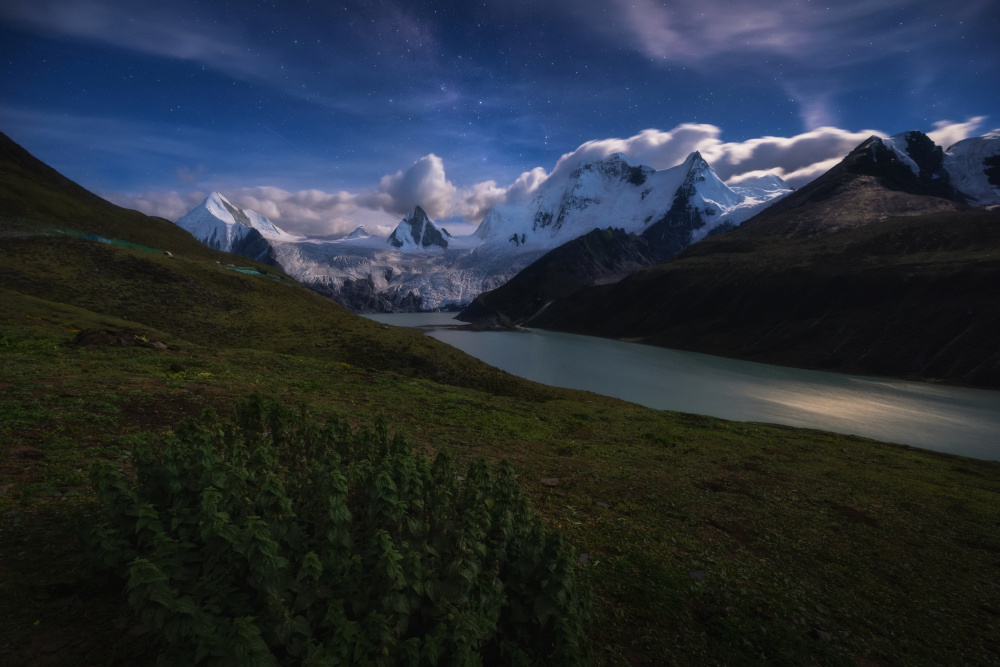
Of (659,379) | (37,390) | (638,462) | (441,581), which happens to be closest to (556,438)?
(638,462)

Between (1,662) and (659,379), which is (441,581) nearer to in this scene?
(1,662)

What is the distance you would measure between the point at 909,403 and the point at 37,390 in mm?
104707

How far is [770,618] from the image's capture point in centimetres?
943

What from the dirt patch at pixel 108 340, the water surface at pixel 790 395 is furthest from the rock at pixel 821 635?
the water surface at pixel 790 395

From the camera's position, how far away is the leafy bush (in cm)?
508

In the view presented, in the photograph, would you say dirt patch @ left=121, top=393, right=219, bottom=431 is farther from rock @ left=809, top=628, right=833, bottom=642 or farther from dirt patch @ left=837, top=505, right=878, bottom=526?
dirt patch @ left=837, top=505, right=878, bottom=526

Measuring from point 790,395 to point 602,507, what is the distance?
7847cm

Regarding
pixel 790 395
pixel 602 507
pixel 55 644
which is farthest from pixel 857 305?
pixel 55 644

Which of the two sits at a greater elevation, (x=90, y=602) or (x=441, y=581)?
(x=441, y=581)

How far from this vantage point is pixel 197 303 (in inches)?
2115

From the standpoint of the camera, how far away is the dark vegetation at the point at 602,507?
→ 7105 mm

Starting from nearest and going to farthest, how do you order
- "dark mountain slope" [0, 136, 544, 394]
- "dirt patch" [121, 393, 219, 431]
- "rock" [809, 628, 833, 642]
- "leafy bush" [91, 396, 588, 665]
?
"leafy bush" [91, 396, 588, 665] → "rock" [809, 628, 833, 642] → "dirt patch" [121, 393, 219, 431] → "dark mountain slope" [0, 136, 544, 394]

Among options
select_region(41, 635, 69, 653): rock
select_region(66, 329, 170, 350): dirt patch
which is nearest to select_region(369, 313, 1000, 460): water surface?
select_region(66, 329, 170, 350): dirt patch

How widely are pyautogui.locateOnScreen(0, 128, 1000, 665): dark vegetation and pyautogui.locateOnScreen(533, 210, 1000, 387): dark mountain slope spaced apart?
96681mm
